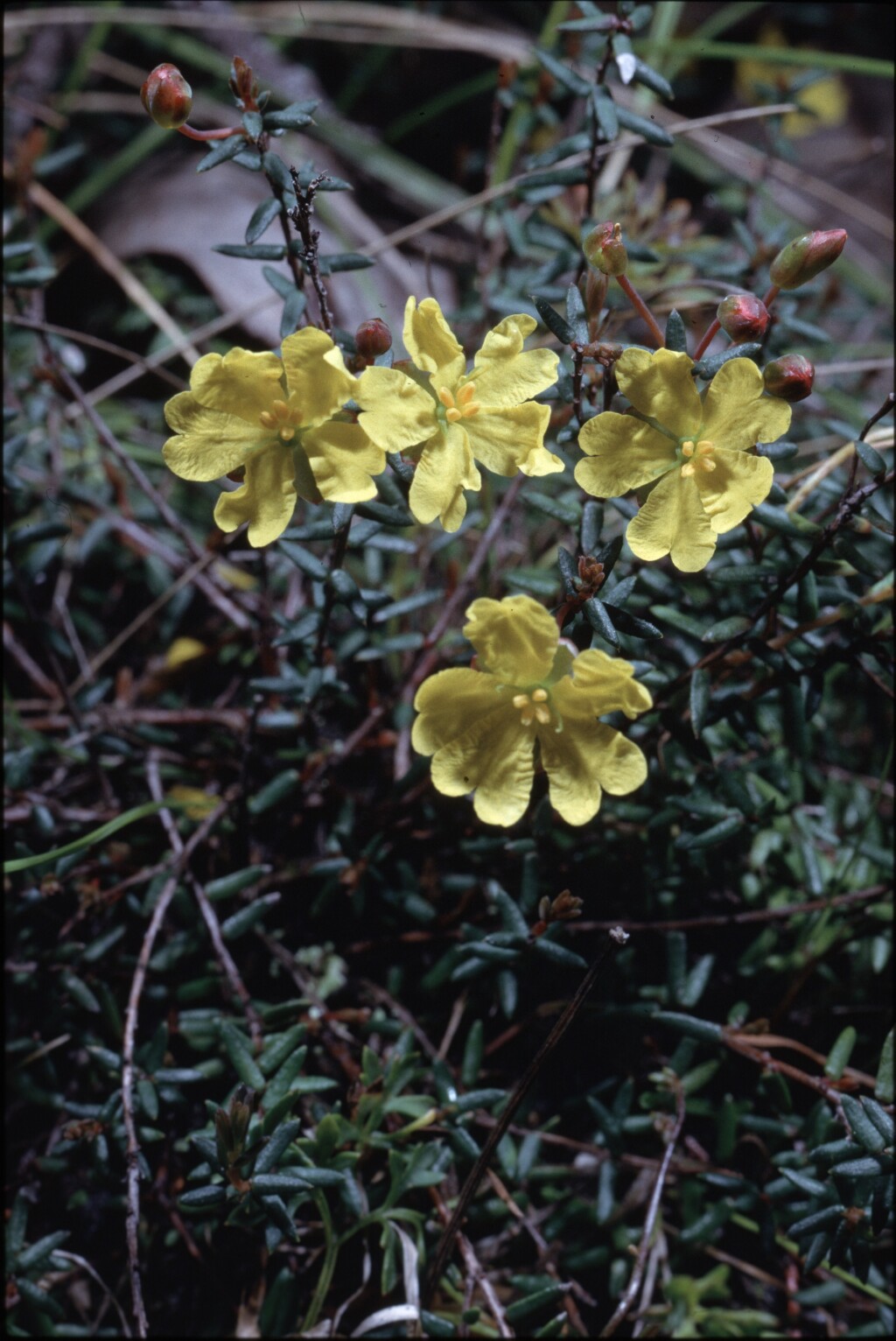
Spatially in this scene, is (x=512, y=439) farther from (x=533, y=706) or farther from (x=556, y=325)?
(x=533, y=706)

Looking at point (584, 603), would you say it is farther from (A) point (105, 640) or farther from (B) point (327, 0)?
(B) point (327, 0)

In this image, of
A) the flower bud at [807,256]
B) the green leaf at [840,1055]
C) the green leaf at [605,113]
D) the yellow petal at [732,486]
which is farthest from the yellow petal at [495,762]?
the green leaf at [605,113]

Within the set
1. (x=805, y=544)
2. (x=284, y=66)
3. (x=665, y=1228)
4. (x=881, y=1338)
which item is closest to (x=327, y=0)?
(x=284, y=66)

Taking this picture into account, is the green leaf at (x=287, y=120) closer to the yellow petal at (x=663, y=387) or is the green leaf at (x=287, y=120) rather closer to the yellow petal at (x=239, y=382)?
Answer: the yellow petal at (x=239, y=382)

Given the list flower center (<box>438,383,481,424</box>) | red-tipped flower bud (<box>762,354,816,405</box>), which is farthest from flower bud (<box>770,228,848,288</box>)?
flower center (<box>438,383,481,424</box>)

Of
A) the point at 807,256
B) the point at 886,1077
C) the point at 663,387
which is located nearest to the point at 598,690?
the point at 663,387
